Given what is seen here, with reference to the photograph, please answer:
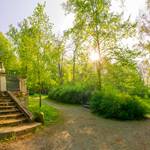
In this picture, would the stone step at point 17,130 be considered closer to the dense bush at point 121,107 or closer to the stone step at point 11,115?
the stone step at point 11,115

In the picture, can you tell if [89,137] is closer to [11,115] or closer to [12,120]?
[12,120]

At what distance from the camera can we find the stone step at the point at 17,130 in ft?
30.2

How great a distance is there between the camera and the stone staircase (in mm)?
9609

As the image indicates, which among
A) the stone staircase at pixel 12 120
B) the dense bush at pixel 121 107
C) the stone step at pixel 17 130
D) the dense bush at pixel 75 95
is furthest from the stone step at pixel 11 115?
the dense bush at pixel 75 95

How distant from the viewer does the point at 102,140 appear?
9.42 m

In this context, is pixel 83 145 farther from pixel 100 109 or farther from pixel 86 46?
pixel 86 46

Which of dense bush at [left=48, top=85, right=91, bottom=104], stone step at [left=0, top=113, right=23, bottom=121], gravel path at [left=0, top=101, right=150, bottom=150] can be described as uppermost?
dense bush at [left=48, top=85, right=91, bottom=104]

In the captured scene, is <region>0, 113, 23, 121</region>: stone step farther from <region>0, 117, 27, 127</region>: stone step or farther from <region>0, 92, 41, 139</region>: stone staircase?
<region>0, 117, 27, 127</region>: stone step

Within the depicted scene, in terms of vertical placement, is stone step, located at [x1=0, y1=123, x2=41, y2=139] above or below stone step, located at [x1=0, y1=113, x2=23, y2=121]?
below

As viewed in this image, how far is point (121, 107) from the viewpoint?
49.0 feet

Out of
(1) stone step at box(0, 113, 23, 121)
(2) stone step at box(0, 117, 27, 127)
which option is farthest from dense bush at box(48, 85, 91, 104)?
(2) stone step at box(0, 117, 27, 127)

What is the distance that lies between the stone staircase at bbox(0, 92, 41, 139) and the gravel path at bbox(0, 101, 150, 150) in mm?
515

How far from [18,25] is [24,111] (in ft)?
83.8

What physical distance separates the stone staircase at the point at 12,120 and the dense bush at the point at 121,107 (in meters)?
5.55
